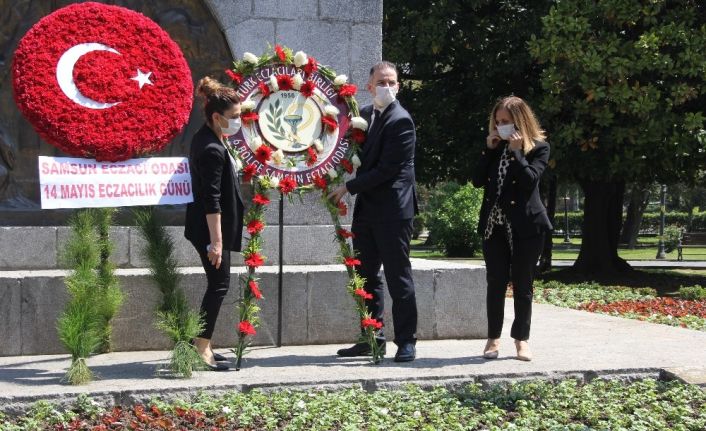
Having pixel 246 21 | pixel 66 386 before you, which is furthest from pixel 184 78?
pixel 66 386

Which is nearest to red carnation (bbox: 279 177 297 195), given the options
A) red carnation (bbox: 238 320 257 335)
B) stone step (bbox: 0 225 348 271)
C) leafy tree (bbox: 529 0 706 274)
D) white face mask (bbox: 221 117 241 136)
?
white face mask (bbox: 221 117 241 136)

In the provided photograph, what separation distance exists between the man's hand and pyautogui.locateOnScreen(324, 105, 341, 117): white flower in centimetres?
51

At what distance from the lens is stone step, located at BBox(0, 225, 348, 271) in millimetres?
7551

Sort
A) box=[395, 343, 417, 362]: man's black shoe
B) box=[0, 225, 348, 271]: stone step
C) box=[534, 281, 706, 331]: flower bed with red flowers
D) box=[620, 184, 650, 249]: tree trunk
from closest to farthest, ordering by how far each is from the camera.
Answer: box=[395, 343, 417, 362]: man's black shoe, box=[0, 225, 348, 271]: stone step, box=[534, 281, 706, 331]: flower bed with red flowers, box=[620, 184, 650, 249]: tree trunk

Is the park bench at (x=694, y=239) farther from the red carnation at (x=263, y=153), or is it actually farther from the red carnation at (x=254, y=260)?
the red carnation at (x=254, y=260)

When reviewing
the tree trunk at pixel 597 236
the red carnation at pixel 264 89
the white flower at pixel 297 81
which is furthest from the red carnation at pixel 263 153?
the tree trunk at pixel 597 236

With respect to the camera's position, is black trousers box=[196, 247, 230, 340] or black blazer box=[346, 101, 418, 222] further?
black blazer box=[346, 101, 418, 222]

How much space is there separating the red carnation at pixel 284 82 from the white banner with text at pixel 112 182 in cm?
90

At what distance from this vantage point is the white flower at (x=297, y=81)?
686cm

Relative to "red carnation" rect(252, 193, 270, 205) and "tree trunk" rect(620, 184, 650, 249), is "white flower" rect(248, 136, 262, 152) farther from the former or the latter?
"tree trunk" rect(620, 184, 650, 249)

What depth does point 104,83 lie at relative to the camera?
6344 millimetres

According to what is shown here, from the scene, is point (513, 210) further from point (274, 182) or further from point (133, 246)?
point (133, 246)

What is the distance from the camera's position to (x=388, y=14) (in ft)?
61.2

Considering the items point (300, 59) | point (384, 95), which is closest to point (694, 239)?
point (384, 95)
